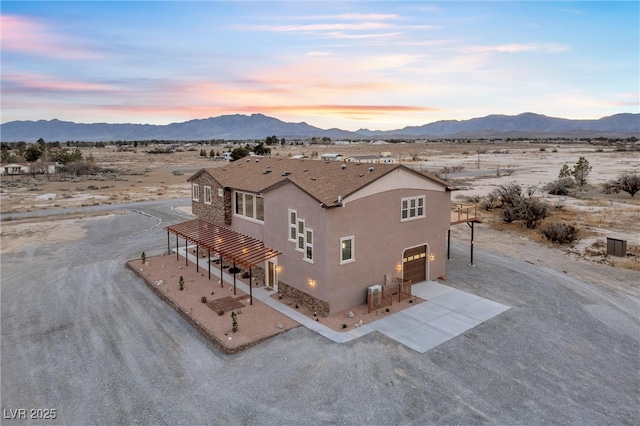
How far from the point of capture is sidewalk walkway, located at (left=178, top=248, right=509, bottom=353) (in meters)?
15.9

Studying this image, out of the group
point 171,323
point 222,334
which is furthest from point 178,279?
point 222,334

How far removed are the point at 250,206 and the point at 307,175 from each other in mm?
4041

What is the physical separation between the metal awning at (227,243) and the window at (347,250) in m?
3.69

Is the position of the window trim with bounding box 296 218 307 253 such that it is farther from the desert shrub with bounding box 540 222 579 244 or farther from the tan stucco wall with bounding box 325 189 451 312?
the desert shrub with bounding box 540 222 579 244

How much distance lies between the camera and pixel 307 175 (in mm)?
21891

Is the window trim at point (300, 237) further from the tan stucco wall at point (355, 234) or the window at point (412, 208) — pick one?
the window at point (412, 208)

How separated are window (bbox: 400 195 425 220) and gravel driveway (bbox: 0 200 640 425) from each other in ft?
16.1

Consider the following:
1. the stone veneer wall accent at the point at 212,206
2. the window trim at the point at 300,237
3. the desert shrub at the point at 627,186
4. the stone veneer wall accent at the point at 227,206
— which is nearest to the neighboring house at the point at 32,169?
the stone veneer wall accent at the point at 212,206

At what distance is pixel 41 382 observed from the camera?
13.2 m

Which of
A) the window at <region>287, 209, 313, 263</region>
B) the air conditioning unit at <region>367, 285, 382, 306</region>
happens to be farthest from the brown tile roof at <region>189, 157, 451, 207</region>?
the air conditioning unit at <region>367, 285, 382, 306</region>

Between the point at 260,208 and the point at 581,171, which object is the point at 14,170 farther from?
the point at 581,171

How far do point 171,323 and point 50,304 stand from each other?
23.2 feet

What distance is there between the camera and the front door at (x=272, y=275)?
20.7m

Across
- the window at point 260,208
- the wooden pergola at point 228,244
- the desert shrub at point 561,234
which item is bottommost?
the desert shrub at point 561,234
